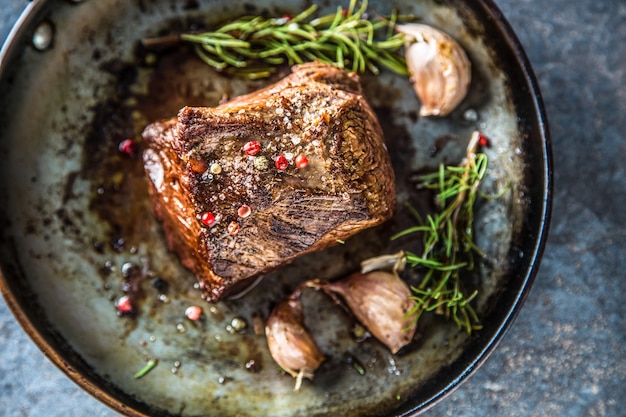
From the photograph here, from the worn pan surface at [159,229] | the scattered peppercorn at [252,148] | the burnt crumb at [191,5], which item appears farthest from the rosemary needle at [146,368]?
the burnt crumb at [191,5]

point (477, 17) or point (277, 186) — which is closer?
point (277, 186)

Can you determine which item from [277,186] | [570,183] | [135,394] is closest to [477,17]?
[570,183]

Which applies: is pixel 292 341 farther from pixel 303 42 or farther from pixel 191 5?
pixel 191 5

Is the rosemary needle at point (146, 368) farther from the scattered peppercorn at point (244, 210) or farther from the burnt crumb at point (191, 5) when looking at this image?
the burnt crumb at point (191, 5)

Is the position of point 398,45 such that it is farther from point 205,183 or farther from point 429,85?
point 205,183

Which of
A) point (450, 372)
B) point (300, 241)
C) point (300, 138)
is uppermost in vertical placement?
point (300, 138)

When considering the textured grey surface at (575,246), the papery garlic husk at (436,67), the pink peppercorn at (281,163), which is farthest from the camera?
the textured grey surface at (575,246)
